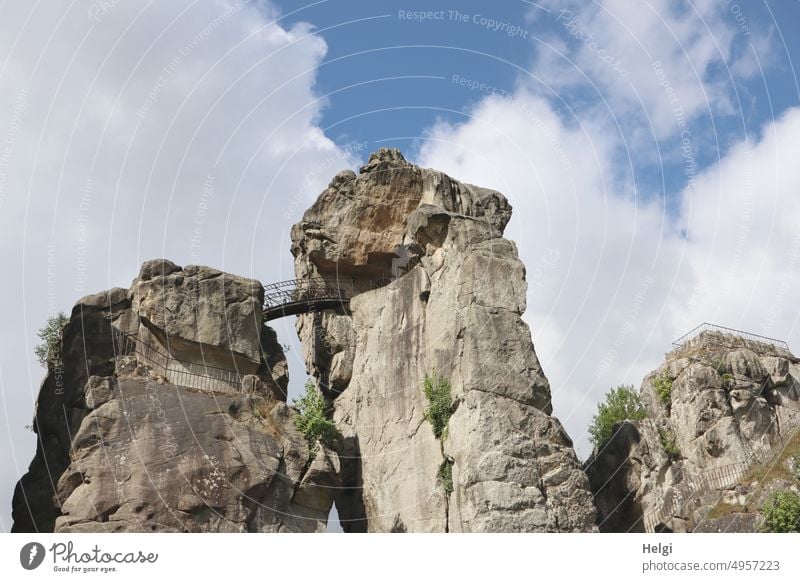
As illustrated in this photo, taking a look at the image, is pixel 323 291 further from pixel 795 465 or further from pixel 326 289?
pixel 795 465

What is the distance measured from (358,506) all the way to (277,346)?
381 inches

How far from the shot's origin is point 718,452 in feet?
172

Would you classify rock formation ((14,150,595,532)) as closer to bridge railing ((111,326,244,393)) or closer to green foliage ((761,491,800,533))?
bridge railing ((111,326,244,393))

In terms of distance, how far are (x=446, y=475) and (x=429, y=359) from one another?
6.69 meters

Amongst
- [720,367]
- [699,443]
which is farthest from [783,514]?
[720,367]

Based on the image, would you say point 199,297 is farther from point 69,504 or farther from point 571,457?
point 571,457

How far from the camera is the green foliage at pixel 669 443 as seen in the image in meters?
54.0

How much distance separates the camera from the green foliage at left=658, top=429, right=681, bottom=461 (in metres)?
54.0

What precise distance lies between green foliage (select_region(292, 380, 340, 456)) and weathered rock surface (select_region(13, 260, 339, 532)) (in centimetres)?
53

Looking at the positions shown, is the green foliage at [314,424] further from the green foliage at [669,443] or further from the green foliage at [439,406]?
the green foliage at [669,443]

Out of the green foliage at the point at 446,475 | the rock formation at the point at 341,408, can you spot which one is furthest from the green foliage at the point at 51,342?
the green foliage at the point at 446,475

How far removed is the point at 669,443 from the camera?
54.6m

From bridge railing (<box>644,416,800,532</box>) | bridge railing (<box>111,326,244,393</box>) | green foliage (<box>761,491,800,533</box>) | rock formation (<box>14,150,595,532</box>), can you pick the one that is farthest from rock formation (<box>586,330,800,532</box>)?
bridge railing (<box>111,326,244,393</box>)

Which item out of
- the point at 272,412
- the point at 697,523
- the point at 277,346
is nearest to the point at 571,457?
the point at 697,523
